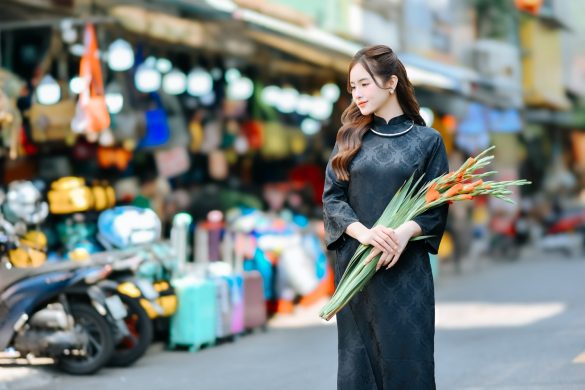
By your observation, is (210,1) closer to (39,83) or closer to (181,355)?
(39,83)

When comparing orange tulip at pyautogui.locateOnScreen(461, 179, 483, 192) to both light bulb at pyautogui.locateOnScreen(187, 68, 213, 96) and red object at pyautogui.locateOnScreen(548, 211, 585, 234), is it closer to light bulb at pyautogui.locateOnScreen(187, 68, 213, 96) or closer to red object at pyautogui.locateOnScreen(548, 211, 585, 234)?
light bulb at pyautogui.locateOnScreen(187, 68, 213, 96)

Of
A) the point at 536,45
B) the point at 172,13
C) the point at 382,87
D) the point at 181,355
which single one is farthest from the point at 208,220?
the point at 536,45

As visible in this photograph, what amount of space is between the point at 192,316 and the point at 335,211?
232 inches

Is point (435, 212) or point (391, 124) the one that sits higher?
point (391, 124)

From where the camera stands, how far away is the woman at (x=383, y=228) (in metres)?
5.33

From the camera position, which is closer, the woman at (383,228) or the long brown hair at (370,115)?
the woman at (383,228)

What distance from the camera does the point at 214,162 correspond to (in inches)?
607

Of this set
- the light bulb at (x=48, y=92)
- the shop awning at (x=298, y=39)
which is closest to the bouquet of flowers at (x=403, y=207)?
the light bulb at (x=48, y=92)

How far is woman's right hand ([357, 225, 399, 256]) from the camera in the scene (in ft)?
17.2

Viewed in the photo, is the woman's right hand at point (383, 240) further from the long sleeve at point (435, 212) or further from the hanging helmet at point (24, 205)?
the hanging helmet at point (24, 205)

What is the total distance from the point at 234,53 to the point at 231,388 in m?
6.69

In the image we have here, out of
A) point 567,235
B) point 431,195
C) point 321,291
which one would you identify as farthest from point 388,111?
point 567,235

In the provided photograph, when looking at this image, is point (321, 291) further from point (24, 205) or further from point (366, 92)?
point (366, 92)

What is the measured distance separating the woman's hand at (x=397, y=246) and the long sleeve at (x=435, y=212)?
9 centimetres
